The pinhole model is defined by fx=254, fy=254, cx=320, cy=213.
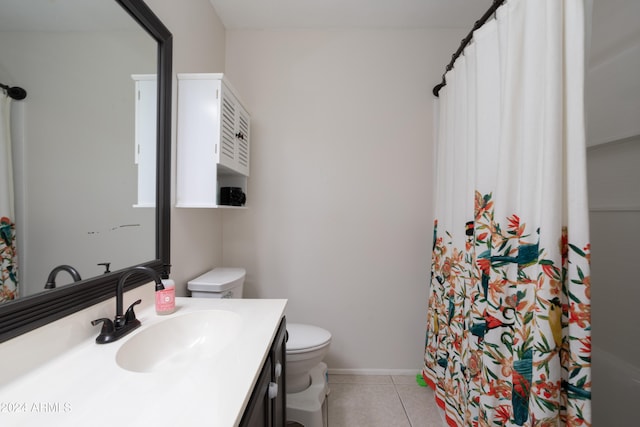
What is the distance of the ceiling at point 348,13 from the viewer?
1.66 meters

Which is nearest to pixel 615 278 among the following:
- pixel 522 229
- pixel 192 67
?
pixel 522 229

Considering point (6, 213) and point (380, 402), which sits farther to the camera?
point (380, 402)

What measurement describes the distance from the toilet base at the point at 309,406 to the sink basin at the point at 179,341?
30.2 inches

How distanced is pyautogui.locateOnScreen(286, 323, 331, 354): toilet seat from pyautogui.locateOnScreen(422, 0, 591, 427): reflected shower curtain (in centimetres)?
70

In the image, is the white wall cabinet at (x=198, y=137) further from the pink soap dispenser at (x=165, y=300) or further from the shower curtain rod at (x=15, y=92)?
the shower curtain rod at (x=15, y=92)

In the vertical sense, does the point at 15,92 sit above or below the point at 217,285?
above

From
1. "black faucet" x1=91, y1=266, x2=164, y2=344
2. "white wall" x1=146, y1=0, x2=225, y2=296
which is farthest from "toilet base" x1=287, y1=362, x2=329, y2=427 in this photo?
"black faucet" x1=91, y1=266, x2=164, y2=344

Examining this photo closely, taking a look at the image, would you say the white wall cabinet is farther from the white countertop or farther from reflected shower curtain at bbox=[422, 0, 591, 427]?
reflected shower curtain at bbox=[422, 0, 591, 427]

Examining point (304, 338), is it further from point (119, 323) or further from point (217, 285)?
point (119, 323)

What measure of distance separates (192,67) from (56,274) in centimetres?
124

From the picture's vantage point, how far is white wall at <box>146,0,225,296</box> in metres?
1.27

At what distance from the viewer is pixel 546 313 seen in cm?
80

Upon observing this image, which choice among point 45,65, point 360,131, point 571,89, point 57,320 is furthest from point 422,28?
point 57,320

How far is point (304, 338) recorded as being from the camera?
1.48 metres
